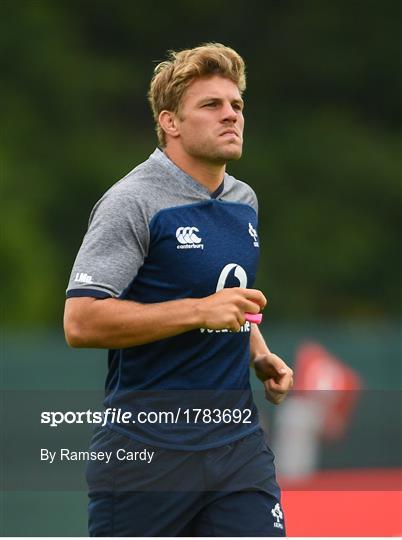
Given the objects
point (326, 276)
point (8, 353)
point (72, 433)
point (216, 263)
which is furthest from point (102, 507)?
point (326, 276)

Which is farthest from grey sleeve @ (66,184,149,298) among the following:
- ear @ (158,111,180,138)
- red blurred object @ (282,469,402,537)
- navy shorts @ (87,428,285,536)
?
red blurred object @ (282,469,402,537)

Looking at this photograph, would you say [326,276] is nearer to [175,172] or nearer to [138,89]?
[138,89]

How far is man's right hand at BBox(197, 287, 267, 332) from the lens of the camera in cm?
534

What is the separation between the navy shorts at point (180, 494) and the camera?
5.53 meters

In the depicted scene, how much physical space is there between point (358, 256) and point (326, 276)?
0.66 m

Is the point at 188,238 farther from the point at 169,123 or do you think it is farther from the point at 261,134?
the point at 261,134

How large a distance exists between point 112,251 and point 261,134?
20.6m

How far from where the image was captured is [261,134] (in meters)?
25.9

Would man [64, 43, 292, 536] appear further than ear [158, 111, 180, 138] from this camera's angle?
No

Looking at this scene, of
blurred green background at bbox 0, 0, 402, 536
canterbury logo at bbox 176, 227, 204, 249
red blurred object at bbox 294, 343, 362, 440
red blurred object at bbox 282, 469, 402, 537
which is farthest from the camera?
blurred green background at bbox 0, 0, 402, 536

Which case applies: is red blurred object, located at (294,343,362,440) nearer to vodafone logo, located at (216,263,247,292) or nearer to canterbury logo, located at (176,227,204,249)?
vodafone logo, located at (216,263,247,292)

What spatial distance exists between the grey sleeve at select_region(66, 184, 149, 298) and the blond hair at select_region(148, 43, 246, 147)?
0.52 meters

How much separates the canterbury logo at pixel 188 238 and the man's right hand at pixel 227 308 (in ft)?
0.88
